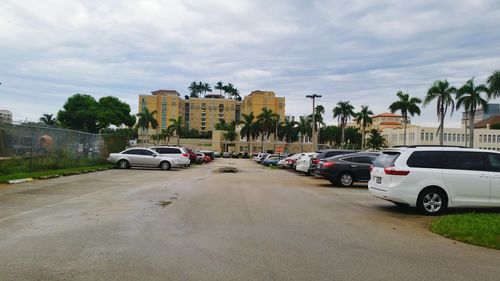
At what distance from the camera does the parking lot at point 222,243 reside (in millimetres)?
5938

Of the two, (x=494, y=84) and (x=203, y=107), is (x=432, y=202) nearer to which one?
(x=494, y=84)

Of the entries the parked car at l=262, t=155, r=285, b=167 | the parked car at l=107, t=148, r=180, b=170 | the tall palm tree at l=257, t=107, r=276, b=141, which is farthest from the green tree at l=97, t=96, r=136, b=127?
the parked car at l=107, t=148, r=180, b=170

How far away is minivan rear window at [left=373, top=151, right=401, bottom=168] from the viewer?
11680 mm

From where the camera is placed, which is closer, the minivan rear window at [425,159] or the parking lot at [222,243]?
the parking lot at [222,243]

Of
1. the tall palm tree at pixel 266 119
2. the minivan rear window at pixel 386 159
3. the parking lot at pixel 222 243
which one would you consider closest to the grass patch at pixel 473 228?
the parking lot at pixel 222 243

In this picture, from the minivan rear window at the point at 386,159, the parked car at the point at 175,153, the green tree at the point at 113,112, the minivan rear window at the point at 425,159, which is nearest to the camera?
the minivan rear window at the point at 425,159

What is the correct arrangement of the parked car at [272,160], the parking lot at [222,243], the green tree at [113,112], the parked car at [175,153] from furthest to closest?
the green tree at [113,112] < the parked car at [272,160] < the parked car at [175,153] < the parking lot at [222,243]

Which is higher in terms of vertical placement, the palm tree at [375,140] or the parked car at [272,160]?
the palm tree at [375,140]

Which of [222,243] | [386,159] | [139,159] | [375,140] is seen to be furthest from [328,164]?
[375,140]

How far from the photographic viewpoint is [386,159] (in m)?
12.0

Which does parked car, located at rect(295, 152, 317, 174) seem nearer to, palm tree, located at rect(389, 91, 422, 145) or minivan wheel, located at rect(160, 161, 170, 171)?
minivan wheel, located at rect(160, 161, 170, 171)

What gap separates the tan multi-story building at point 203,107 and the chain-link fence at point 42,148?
120842 millimetres

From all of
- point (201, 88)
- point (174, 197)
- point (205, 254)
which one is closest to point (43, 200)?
point (174, 197)

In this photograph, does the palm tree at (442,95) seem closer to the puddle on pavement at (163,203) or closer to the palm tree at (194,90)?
the puddle on pavement at (163,203)
